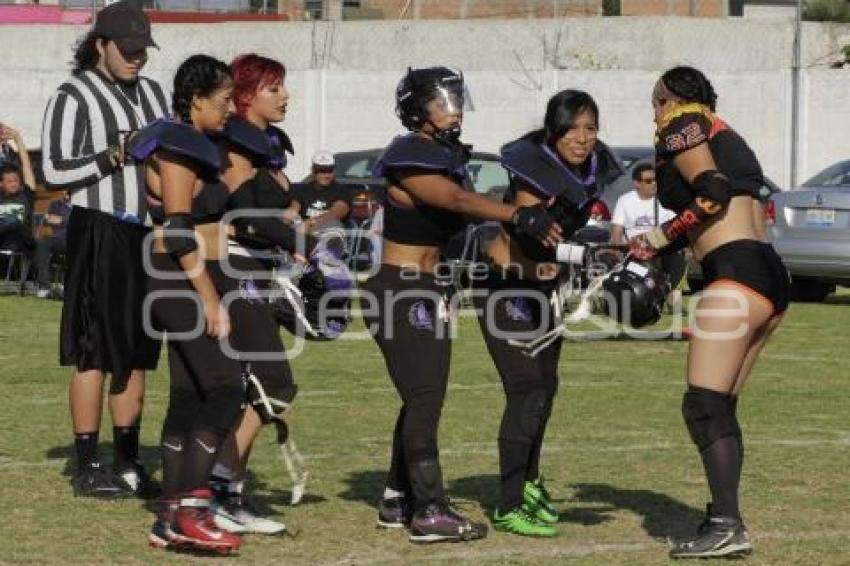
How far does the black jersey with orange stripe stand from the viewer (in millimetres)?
7988

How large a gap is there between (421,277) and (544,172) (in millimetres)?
692

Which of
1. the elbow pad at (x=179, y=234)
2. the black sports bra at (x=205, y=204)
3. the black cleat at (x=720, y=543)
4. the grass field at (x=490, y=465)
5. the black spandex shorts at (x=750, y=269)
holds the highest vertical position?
the black sports bra at (x=205, y=204)

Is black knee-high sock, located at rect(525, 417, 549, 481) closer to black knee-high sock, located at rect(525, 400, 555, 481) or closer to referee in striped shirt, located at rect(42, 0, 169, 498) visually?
black knee-high sock, located at rect(525, 400, 555, 481)

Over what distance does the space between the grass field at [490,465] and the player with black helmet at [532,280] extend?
0.23 meters

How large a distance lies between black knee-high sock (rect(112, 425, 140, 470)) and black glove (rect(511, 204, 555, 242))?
250 centimetres

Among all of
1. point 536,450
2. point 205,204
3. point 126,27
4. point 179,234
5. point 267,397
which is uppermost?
point 126,27

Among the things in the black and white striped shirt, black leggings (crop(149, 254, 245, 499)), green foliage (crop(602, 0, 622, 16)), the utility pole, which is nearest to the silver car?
the utility pole

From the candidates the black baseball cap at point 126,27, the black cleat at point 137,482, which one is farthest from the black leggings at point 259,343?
the black baseball cap at point 126,27

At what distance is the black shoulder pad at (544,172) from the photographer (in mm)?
8445

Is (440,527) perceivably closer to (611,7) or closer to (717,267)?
(717,267)

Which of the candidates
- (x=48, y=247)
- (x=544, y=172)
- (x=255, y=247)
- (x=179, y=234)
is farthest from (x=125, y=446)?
(x=48, y=247)

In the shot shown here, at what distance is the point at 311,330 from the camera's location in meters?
8.71

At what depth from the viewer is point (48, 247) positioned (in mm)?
23359

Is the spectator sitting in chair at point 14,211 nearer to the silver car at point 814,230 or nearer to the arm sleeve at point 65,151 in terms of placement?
the silver car at point 814,230
